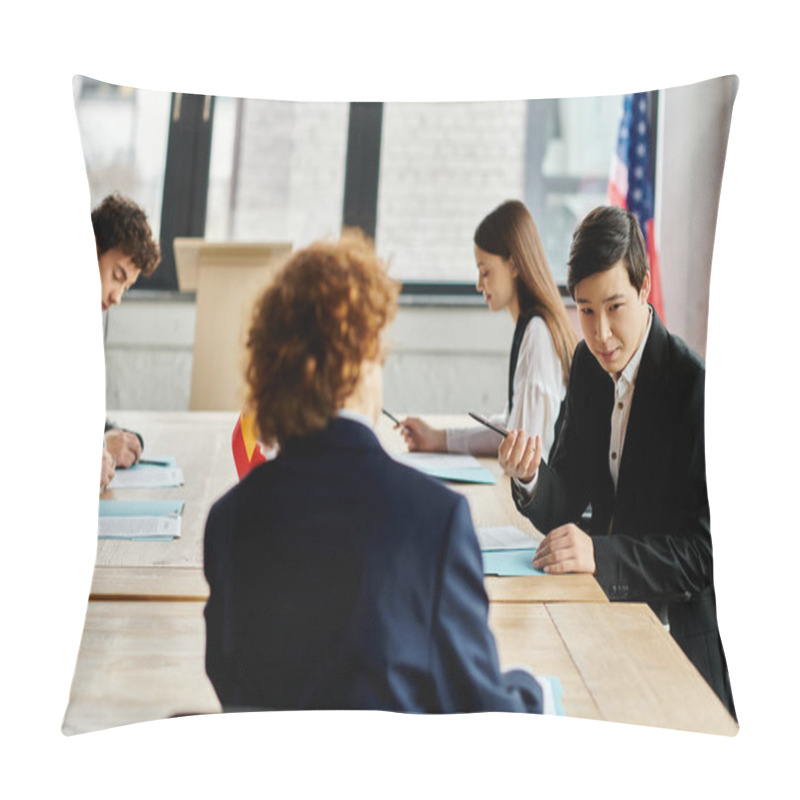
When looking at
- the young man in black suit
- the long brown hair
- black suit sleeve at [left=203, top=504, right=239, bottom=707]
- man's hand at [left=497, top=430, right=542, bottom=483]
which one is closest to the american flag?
the young man in black suit

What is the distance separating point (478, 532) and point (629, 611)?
0.83 feet

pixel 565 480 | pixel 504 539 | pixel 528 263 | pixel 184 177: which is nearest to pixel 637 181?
pixel 528 263

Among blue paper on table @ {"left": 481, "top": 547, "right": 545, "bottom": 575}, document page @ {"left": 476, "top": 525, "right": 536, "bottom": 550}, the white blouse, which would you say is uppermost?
the white blouse

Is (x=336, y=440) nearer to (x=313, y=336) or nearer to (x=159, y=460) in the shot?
(x=313, y=336)

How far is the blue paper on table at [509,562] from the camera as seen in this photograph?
1357 millimetres

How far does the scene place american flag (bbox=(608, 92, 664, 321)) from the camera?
1.40m

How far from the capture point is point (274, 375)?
137 cm

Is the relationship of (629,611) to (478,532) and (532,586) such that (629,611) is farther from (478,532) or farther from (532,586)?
(478,532)

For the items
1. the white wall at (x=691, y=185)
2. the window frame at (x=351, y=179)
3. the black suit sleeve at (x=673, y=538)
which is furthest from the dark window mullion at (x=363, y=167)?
the black suit sleeve at (x=673, y=538)

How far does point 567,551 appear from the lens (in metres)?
1.41

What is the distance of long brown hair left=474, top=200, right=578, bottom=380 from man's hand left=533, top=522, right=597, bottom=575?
0.74ft

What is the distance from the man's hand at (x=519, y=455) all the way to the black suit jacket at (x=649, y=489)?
19 mm

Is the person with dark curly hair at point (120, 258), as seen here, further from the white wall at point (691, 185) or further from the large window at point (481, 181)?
the white wall at point (691, 185)

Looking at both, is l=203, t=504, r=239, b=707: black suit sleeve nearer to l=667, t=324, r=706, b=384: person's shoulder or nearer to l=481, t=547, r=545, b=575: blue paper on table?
l=481, t=547, r=545, b=575: blue paper on table
